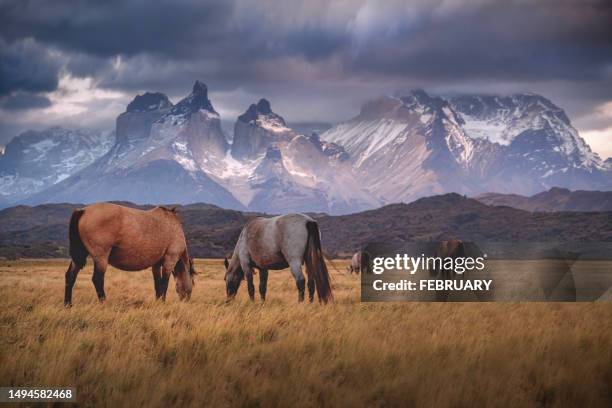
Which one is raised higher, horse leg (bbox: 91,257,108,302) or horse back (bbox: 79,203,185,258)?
horse back (bbox: 79,203,185,258)

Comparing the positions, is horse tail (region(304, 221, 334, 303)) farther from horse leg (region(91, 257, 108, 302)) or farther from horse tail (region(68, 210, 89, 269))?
horse tail (region(68, 210, 89, 269))

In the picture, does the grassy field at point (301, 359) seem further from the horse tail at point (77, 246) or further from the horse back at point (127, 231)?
the horse back at point (127, 231)

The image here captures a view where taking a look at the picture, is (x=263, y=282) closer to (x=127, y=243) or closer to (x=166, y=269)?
(x=166, y=269)

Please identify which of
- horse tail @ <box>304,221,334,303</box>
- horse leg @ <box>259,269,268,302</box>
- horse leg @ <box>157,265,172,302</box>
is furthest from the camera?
horse leg @ <box>259,269,268,302</box>

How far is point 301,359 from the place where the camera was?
359 inches

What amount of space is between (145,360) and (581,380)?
6.28 meters

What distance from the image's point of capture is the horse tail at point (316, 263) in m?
16.5

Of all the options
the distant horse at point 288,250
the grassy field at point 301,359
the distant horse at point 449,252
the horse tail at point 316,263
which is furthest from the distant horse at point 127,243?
the distant horse at point 449,252

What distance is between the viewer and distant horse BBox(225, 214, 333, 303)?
657 inches

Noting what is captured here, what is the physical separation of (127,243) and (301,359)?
8.25m

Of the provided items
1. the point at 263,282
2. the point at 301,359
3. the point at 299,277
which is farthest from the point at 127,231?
the point at 301,359

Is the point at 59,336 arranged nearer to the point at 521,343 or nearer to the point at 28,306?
the point at 28,306

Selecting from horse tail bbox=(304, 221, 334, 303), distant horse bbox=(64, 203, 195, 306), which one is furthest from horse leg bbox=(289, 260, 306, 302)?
distant horse bbox=(64, 203, 195, 306)

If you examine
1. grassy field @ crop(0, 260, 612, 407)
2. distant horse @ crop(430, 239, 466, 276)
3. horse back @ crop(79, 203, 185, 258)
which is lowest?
grassy field @ crop(0, 260, 612, 407)
